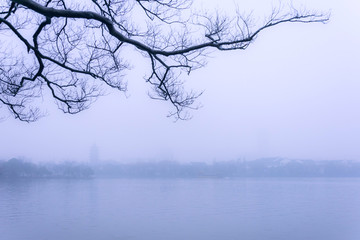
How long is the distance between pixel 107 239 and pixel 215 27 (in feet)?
47.6

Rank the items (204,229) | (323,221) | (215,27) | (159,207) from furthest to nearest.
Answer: (159,207)
(323,221)
(204,229)
(215,27)

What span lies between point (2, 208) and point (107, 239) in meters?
13.6

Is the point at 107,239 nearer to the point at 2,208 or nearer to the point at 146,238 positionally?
the point at 146,238

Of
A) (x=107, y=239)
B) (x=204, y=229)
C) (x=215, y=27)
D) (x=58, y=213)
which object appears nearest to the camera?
(x=215, y=27)

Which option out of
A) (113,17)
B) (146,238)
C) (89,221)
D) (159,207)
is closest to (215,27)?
(113,17)

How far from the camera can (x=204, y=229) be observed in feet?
63.3

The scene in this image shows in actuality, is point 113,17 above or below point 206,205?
above

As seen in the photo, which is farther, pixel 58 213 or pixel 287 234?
pixel 58 213

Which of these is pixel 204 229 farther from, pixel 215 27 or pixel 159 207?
pixel 215 27

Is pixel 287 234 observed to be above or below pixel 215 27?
below

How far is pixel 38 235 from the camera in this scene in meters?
17.5

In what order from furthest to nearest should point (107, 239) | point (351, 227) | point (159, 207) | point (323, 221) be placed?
point (159, 207)
point (323, 221)
point (351, 227)
point (107, 239)

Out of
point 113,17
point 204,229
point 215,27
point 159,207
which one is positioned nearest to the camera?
point 215,27

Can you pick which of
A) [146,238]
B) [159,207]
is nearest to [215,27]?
[146,238]
